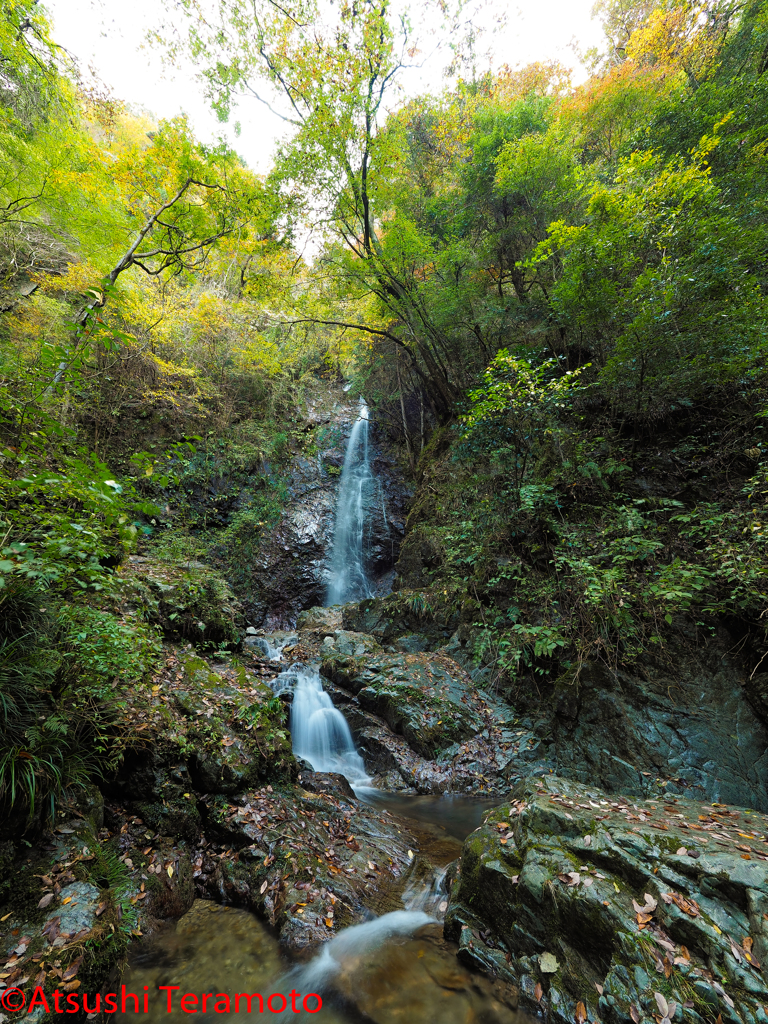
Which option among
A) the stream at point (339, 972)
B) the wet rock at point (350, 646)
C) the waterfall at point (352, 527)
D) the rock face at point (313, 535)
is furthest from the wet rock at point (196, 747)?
the waterfall at point (352, 527)

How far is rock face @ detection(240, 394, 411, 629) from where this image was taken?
480 inches

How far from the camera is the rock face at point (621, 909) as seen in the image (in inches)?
85.8

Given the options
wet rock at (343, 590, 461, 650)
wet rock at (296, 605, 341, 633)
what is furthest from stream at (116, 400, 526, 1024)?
wet rock at (296, 605, 341, 633)

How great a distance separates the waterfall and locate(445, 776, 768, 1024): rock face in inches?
373

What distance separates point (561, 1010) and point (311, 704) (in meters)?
5.45

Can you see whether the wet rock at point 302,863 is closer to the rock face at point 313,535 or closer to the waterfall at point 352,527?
the rock face at point 313,535

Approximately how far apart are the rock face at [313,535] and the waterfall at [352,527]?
0.27 meters

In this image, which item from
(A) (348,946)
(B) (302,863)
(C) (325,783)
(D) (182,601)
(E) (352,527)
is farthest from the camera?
(E) (352,527)

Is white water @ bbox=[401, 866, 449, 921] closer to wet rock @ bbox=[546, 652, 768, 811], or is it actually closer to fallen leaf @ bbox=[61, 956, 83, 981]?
wet rock @ bbox=[546, 652, 768, 811]

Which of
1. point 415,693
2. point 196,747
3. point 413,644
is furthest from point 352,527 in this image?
point 196,747

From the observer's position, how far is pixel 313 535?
13.6 meters

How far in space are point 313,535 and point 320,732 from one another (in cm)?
752

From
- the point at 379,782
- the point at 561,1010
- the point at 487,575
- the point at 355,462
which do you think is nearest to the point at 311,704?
the point at 379,782

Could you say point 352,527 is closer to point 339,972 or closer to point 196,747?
point 196,747
